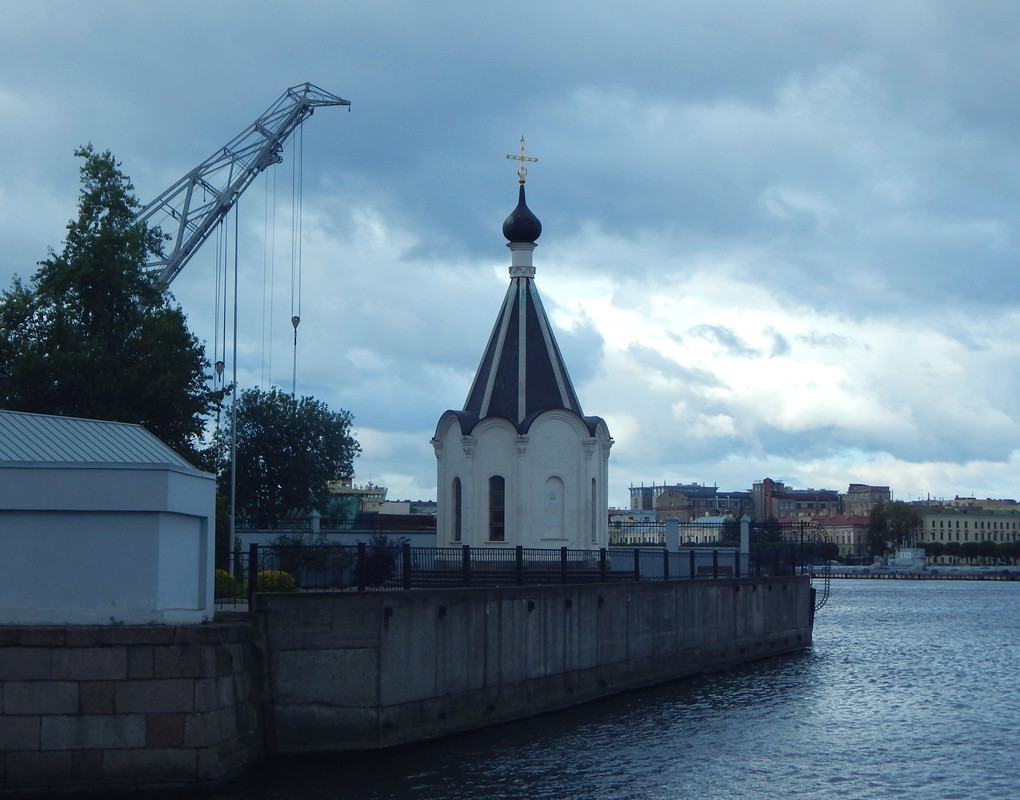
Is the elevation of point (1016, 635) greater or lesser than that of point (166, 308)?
lesser

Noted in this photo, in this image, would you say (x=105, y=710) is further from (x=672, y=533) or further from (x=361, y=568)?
(x=672, y=533)

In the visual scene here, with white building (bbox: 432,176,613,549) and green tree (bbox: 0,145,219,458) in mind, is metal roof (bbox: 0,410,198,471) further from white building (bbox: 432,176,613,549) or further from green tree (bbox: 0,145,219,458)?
white building (bbox: 432,176,613,549)

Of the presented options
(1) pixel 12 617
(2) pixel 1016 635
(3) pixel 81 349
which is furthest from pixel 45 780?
(2) pixel 1016 635

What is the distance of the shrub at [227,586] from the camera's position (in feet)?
99.4

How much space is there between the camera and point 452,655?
28.2m

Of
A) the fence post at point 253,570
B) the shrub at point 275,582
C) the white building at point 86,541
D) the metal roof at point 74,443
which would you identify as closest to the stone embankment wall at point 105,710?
the white building at point 86,541

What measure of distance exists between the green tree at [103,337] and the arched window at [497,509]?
30.9 ft

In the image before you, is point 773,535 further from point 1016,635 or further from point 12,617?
point 12,617

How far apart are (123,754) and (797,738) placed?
627 inches

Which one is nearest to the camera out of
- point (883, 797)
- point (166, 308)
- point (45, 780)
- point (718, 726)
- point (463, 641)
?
point (45, 780)

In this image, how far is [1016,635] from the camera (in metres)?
68.7

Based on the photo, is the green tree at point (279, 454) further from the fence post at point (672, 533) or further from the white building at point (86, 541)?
the white building at point (86, 541)

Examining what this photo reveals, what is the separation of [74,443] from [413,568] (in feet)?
27.3

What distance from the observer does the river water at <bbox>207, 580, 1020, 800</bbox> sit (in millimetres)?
23750
